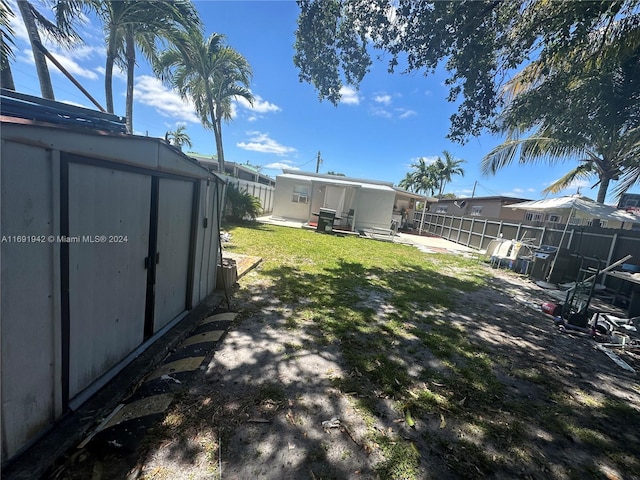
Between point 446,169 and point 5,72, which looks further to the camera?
point 446,169

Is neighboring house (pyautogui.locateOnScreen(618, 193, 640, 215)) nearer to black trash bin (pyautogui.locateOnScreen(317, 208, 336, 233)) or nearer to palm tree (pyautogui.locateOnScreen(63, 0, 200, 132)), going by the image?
black trash bin (pyautogui.locateOnScreen(317, 208, 336, 233))

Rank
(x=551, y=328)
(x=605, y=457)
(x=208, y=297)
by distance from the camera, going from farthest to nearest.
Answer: (x=551, y=328), (x=208, y=297), (x=605, y=457)

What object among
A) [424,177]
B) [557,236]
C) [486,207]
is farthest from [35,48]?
[424,177]

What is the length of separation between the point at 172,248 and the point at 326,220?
35.8ft

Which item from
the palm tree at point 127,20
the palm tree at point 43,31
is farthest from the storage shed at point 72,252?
the palm tree at point 127,20

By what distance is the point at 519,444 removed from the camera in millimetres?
2066

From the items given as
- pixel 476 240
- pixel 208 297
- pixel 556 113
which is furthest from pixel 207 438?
pixel 476 240

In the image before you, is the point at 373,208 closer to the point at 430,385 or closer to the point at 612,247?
the point at 612,247

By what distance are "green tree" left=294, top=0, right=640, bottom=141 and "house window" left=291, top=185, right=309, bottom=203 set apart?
11.7 meters

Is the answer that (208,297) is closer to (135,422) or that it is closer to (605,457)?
(135,422)

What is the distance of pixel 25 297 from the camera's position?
147 centimetres

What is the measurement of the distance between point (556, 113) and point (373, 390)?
5.83 meters

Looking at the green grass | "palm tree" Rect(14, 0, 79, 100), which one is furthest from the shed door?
"palm tree" Rect(14, 0, 79, 100)

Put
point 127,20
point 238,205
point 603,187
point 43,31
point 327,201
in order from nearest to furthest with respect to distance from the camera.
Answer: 1. point 43,31
2. point 127,20
3. point 603,187
4. point 238,205
5. point 327,201
